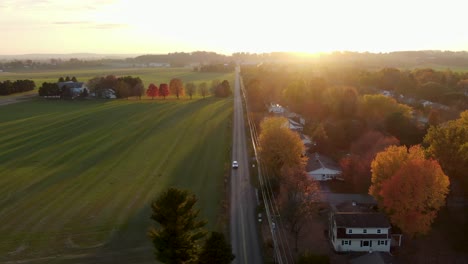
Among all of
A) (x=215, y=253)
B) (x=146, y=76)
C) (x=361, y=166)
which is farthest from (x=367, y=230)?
(x=146, y=76)

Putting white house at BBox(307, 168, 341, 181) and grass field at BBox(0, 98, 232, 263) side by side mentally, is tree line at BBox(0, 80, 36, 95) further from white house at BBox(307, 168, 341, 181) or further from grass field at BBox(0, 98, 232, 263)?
white house at BBox(307, 168, 341, 181)

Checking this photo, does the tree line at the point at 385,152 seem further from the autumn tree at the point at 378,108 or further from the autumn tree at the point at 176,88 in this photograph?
the autumn tree at the point at 176,88

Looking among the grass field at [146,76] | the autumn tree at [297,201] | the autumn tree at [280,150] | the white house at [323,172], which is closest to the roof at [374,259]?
the autumn tree at [297,201]

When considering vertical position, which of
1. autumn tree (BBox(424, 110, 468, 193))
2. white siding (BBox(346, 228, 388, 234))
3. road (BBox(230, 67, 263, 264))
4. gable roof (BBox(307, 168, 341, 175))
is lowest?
road (BBox(230, 67, 263, 264))

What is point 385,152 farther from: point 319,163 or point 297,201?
point 319,163

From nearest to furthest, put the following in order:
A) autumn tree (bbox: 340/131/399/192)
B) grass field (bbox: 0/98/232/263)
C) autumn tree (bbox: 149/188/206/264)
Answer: autumn tree (bbox: 149/188/206/264) → grass field (bbox: 0/98/232/263) → autumn tree (bbox: 340/131/399/192)

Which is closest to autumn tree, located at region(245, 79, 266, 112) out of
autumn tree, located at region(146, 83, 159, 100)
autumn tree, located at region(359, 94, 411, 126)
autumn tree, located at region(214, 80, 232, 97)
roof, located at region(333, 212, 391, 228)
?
autumn tree, located at region(214, 80, 232, 97)
